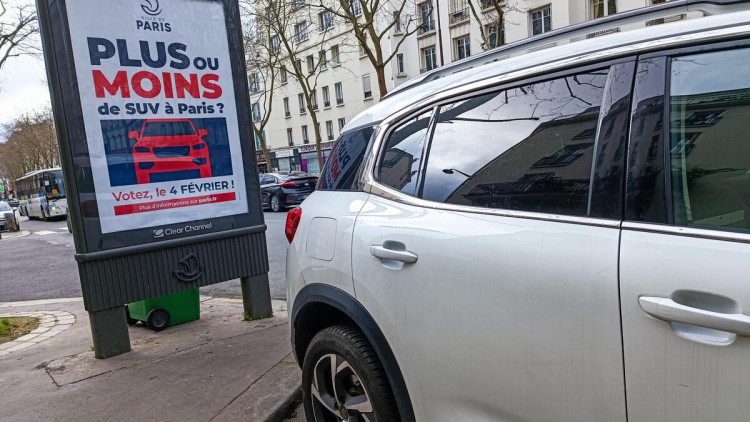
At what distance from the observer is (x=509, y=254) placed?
1626mm

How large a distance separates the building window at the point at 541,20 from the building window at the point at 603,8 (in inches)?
88.9

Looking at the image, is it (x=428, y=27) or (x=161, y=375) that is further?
(x=428, y=27)

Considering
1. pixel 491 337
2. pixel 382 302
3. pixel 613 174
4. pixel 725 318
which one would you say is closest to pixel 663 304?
pixel 725 318

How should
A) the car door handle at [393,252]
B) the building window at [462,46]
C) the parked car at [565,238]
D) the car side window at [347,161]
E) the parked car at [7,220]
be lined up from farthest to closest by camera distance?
the building window at [462,46]
the parked car at [7,220]
the car side window at [347,161]
the car door handle at [393,252]
the parked car at [565,238]

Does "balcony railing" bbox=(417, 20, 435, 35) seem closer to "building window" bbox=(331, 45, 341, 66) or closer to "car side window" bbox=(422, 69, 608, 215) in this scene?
"building window" bbox=(331, 45, 341, 66)

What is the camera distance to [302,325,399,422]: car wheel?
2.17 meters

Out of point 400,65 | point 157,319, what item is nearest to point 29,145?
point 400,65

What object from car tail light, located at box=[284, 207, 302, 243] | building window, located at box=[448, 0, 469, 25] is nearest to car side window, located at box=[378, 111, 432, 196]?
car tail light, located at box=[284, 207, 302, 243]

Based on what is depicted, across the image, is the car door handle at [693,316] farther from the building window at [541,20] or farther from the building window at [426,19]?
the building window at [426,19]

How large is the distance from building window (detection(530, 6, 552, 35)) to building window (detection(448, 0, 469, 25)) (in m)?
4.49

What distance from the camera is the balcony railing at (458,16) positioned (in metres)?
30.3

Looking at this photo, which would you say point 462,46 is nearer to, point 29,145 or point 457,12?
point 457,12

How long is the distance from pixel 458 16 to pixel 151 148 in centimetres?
2980

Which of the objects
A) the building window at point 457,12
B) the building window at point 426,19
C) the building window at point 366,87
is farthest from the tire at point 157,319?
the building window at point 366,87
